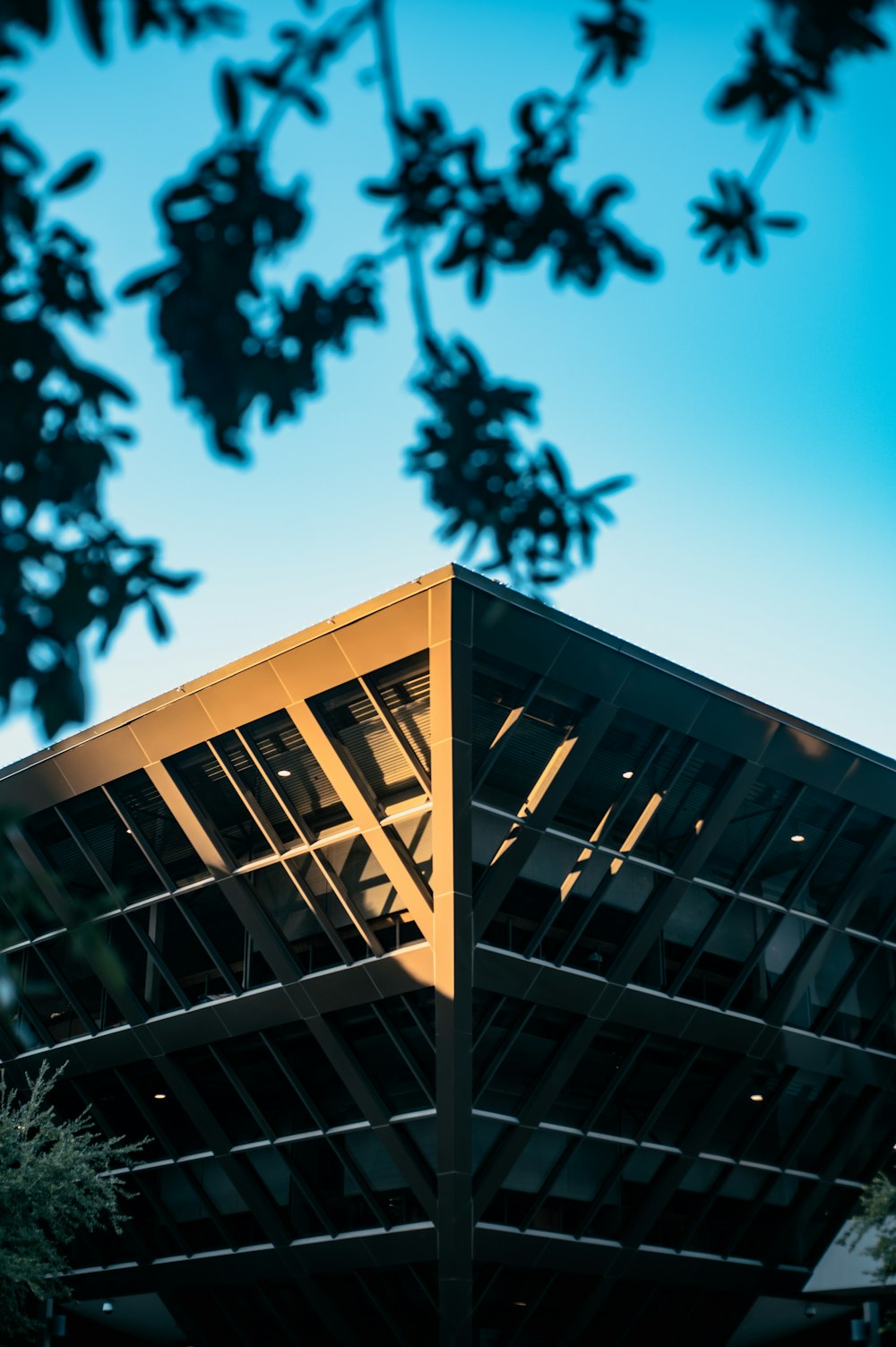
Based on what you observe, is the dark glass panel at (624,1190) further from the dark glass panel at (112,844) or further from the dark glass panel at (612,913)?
the dark glass panel at (112,844)

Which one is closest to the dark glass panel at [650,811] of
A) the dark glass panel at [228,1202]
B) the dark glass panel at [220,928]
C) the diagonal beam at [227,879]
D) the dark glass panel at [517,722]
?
the dark glass panel at [517,722]

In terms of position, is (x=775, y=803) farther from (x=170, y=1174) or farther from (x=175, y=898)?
(x=170, y=1174)

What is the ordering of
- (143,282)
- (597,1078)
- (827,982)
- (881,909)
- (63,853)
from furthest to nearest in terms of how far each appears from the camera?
(881,909) → (827,982) → (63,853) → (597,1078) → (143,282)

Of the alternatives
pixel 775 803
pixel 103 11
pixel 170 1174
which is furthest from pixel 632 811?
pixel 103 11

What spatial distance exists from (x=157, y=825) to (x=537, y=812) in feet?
28.9

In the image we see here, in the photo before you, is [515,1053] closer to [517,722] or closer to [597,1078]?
[597,1078]

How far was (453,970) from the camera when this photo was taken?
26062 mm

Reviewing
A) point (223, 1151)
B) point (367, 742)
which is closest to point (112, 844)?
point (223, 1151)

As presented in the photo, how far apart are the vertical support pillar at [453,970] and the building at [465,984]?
63mm

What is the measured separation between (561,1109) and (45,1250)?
10394mm

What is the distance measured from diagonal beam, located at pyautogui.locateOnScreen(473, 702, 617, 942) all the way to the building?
0.19 feet

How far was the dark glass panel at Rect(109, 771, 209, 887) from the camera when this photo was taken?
30391mm

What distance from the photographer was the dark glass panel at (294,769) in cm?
2816

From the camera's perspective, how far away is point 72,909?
6594 millimetres
